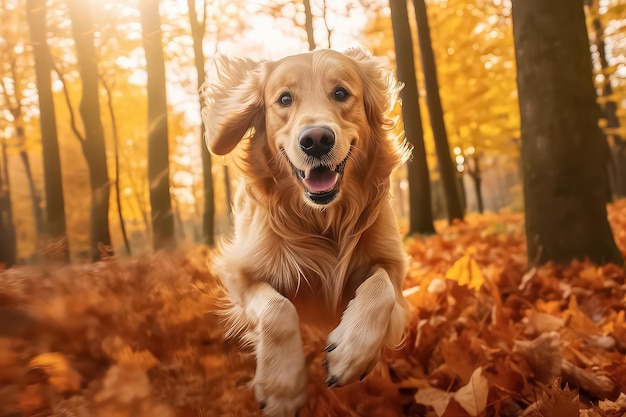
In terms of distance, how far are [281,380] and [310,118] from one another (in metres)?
1.13

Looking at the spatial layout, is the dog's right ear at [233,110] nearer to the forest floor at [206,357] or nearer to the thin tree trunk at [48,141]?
the forest floor at [206,357]

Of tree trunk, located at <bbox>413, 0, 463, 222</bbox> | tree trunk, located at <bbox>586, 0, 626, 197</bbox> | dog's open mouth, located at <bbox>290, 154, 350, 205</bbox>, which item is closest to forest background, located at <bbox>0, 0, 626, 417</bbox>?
dog's open mouth, located at <bbox>290, 154, 350, 205</bbox>

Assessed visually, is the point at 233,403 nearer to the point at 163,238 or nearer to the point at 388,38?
the point at 163,238

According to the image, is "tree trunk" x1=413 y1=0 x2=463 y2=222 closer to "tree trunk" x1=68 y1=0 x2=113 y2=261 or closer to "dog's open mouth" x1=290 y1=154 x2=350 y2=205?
"tree trunk" x1=68 y1=0 x2=113 y2=261

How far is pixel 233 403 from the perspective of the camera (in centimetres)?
196

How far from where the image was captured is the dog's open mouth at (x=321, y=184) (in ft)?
8.02

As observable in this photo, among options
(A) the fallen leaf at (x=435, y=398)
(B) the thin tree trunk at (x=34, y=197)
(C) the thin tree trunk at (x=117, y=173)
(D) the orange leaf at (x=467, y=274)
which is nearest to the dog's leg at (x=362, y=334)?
(A) the fallen leaf at (x=435, y=398)

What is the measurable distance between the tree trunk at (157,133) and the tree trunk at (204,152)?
270 mm

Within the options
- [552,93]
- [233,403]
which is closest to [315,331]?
[233,403]

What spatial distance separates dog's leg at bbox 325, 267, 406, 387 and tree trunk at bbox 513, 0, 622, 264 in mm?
2725

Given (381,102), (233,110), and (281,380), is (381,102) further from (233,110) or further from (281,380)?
(281,380)

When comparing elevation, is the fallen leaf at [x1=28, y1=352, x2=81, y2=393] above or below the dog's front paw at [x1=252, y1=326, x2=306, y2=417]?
above

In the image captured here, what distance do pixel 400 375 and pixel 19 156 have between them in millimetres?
2232

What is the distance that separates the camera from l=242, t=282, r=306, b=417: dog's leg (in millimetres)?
2057
